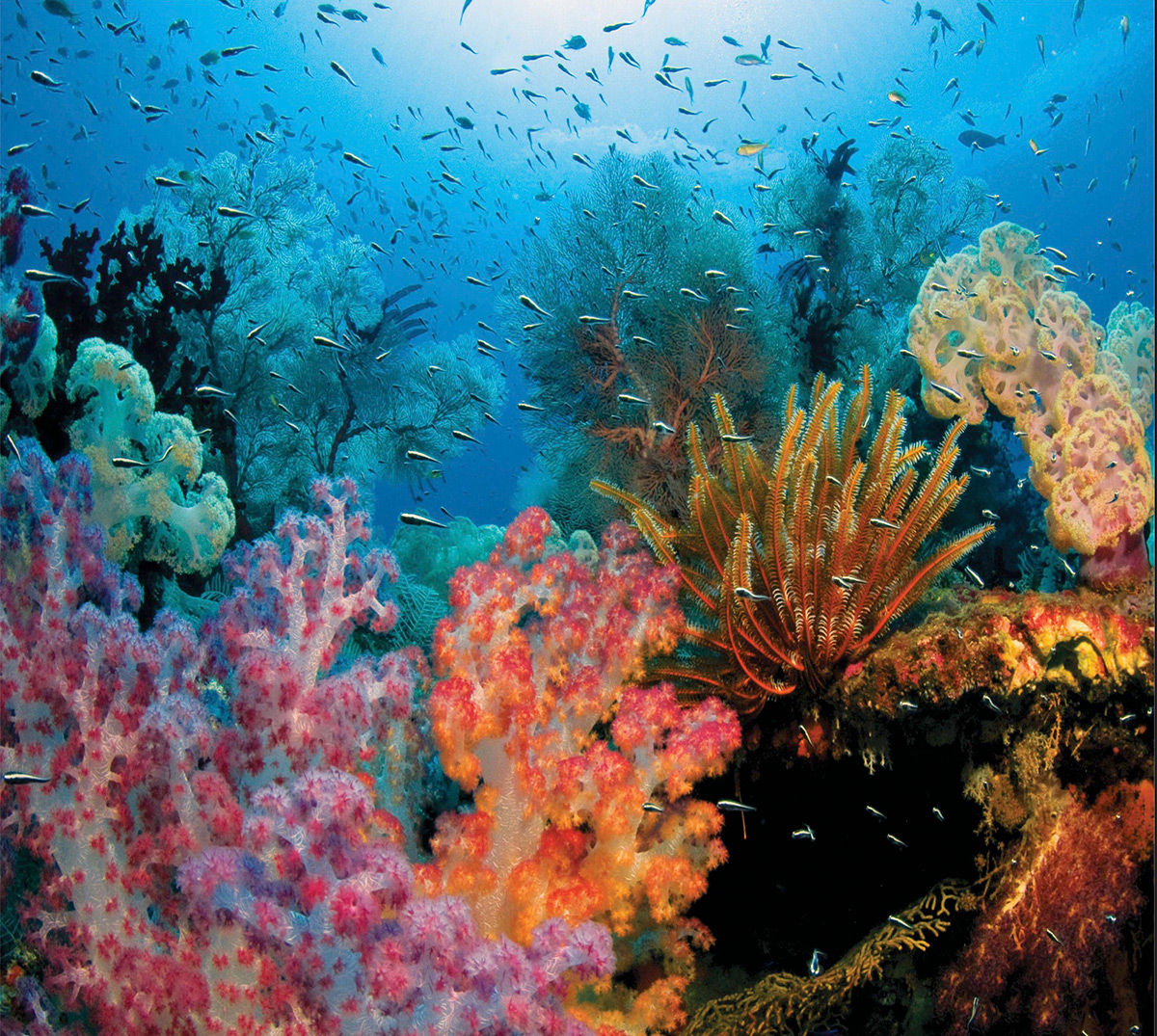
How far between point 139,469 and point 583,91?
53853 millimetres

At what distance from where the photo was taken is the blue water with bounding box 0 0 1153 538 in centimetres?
3416

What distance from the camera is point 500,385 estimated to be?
37.7 ft

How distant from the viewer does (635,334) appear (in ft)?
21.9

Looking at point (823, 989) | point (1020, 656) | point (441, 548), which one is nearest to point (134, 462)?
point (441, 548)

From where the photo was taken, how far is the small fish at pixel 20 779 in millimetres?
2334

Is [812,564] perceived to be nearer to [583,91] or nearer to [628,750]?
[628,750]

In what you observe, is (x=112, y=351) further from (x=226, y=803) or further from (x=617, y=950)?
(x=617, y=950)

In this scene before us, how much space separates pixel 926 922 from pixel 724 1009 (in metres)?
0.90

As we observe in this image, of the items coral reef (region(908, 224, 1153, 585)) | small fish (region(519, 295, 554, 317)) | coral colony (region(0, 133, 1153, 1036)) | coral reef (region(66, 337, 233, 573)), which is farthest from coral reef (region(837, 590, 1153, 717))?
coral reef (region(66, 337, 233, 573))

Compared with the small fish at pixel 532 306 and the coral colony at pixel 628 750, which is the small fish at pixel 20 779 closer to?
the coral colony at pixel 628 750

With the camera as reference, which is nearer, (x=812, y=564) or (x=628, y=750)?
(x=628, y=750)

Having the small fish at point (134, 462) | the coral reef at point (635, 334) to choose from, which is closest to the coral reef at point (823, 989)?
the coral reef at point (635, 334)

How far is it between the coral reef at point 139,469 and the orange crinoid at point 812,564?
4.25 m

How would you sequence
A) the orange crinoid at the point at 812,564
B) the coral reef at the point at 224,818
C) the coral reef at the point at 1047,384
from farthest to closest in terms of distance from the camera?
the coral reef at the point at 1047,384, the orange crinoid at the point at 812,564, the coral reef at the point at 224,818
